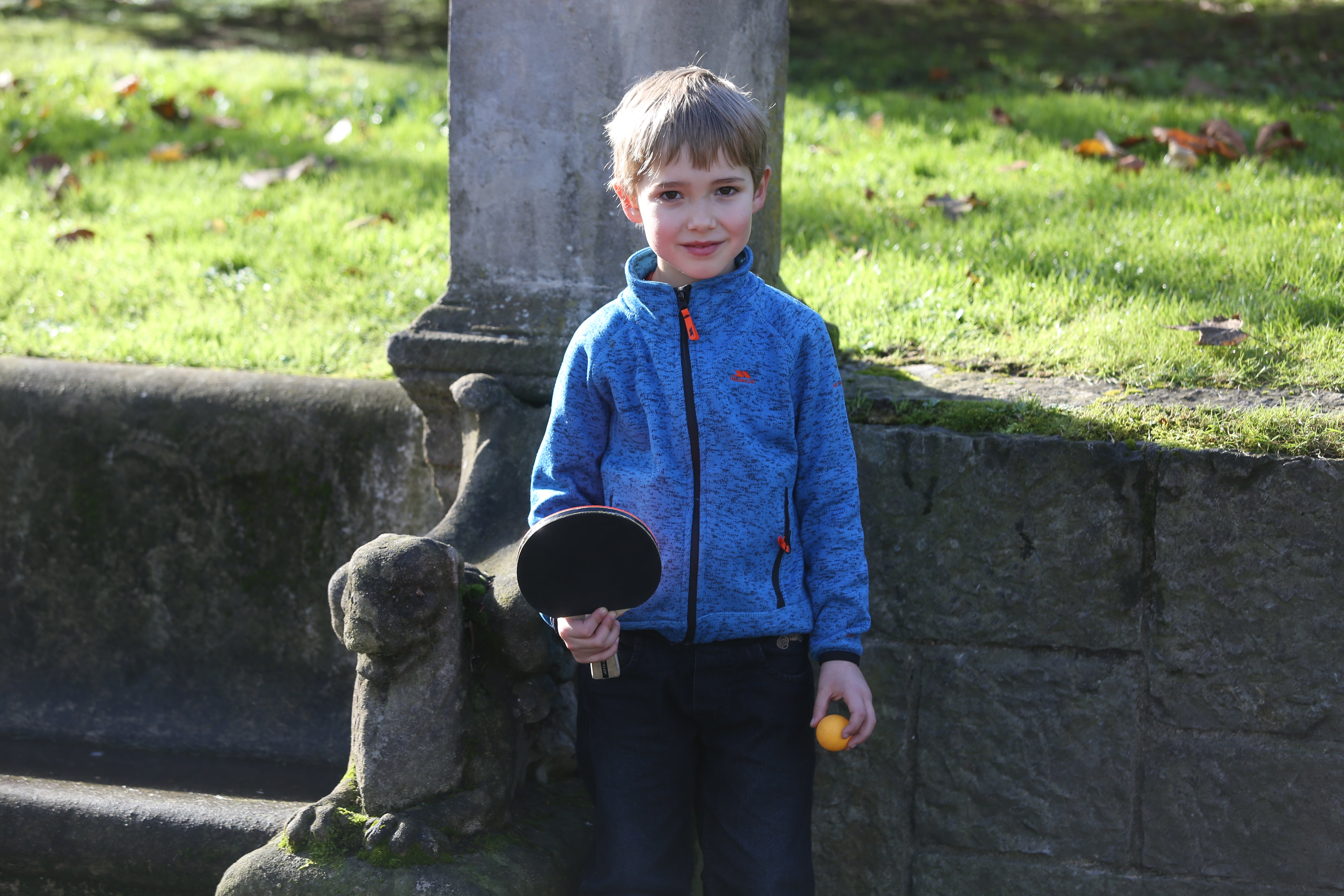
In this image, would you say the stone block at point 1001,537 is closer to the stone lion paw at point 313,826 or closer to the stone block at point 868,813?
the stone block at point 868,813

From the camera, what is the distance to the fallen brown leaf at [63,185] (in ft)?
16.0

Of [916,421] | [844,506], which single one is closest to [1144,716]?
[916,421]

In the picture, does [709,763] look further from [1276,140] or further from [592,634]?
[1276,140]

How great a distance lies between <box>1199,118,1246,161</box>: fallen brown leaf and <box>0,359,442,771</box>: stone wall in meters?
3.26

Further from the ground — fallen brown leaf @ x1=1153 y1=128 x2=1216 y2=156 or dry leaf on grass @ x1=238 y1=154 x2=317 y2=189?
fallen brown leaf @ x1=1153 y1=128 x2=1216 y2=156

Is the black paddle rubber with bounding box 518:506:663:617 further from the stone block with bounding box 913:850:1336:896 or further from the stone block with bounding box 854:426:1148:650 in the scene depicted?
the stone block with bounding box 913:850:1336:896

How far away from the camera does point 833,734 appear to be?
6.21ft

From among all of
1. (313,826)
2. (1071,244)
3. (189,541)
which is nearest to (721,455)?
(313,826)

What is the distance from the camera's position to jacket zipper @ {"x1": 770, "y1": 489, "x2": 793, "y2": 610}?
78.5 inches

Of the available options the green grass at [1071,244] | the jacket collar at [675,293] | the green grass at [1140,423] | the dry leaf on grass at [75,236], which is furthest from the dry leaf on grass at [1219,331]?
the dry leaf on grass at [75,236]

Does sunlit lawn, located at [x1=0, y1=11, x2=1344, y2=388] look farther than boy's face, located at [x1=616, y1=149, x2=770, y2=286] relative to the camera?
Yes

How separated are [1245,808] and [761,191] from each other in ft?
5.40

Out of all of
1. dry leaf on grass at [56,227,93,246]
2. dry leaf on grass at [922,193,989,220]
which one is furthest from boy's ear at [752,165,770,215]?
dry leaf on grass at [56,227,93,246]

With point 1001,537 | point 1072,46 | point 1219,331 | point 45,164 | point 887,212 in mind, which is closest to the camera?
point 1001,537
